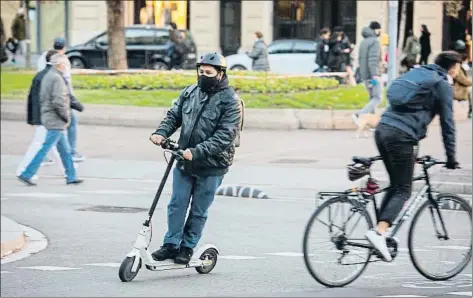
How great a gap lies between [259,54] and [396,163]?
21.3m

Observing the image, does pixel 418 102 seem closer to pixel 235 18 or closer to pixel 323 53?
pixel 323 53

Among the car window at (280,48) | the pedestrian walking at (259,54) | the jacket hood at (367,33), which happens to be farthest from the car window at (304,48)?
the jacket hood at (367,33)

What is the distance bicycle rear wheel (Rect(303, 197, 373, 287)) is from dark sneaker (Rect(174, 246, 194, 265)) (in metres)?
0.96

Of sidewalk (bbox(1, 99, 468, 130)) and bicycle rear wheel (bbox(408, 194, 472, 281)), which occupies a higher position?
bicycle rear wheel (bbox(408, 194, 472, 281))

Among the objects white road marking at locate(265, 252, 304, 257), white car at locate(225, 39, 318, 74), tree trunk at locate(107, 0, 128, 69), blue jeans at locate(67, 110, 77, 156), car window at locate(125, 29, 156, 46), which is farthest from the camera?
car window at locate(125, 29, 156, 46)

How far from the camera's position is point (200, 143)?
9.28 meters

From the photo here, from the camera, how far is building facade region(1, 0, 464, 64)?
47.2 meters

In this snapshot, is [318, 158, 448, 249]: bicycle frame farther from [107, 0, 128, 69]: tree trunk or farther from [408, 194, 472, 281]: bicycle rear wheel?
[107, 0, 128, 69]: tree trunk

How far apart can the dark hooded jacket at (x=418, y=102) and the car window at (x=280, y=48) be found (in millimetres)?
29537

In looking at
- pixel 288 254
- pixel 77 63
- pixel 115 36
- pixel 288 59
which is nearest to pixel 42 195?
pixel 288 254

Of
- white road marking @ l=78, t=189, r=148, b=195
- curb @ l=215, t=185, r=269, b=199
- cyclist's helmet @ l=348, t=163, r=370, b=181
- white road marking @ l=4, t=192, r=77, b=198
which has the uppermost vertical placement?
cyclist's helmet @ l=348, t=163, r=370, b=181

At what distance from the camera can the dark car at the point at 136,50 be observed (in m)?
40.0

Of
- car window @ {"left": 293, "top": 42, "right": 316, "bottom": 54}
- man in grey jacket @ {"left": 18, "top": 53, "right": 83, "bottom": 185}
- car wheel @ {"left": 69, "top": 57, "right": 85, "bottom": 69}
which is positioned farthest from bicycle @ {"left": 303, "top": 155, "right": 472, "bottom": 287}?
car wheel @ {"left": 69, "top": 57, "right": 85, "bottom": 69}

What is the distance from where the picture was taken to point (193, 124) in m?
9.38
